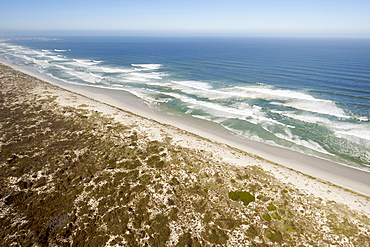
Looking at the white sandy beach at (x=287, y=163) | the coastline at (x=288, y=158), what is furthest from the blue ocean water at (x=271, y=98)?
the white sandy beach at (x=287, y=163)

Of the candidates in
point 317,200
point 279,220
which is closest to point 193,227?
point 279,220

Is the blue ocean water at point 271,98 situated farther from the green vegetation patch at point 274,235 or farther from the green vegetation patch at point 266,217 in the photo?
the green vegetation patch at point 274,235

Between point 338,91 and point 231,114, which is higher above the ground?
point 338,91

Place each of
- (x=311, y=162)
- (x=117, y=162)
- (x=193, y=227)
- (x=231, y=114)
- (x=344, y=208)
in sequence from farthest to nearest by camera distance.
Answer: (x=231, y=114), (x=311, y=162), (x=117, y=162), (x=344, y=208), (x=193, y=227)

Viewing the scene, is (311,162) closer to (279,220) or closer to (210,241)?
(279,220)

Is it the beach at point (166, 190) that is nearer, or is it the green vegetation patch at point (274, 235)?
the green vegetation patch at point (274, 235)

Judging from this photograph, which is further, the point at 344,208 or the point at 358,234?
the point at 344,208

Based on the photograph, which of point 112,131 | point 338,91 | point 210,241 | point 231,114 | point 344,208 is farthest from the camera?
point 338,91
